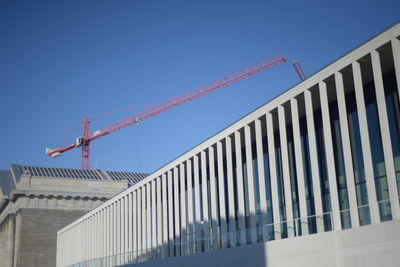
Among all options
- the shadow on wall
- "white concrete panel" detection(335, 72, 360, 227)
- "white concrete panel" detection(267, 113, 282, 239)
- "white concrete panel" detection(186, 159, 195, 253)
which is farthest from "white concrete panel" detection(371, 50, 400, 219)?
"white concrete panel" detection(186, 159, 195, 253)

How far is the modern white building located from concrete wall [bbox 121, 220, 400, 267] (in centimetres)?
5

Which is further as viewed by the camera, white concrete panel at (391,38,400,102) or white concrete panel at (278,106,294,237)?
white concrete panel at (278,106,294,237)

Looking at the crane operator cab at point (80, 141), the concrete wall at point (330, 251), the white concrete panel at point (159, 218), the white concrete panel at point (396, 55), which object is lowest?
the concrete wall at point (330, 251)

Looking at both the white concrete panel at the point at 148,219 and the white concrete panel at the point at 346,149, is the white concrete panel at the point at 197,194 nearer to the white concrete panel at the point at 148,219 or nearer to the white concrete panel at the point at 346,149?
the white concrete panel at the point at 148,219

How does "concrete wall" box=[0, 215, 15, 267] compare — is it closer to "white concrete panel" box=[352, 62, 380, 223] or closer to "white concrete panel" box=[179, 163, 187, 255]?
"white concrete panel" box=[179, 163, 187, 255]

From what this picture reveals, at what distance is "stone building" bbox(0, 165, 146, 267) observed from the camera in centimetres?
7838

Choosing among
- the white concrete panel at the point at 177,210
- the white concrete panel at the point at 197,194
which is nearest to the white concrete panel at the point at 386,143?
the white concrete panel at the point at 197,194

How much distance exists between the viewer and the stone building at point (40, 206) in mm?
78375

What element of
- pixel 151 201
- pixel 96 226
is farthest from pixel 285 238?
pixel 96 226

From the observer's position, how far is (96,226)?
62.6m

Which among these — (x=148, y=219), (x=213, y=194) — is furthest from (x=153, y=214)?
(x=213, y=194)

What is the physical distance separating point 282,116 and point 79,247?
141 feet

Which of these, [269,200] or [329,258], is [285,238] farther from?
[269,200]

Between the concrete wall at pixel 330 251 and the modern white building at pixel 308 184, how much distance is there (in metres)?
0.05
